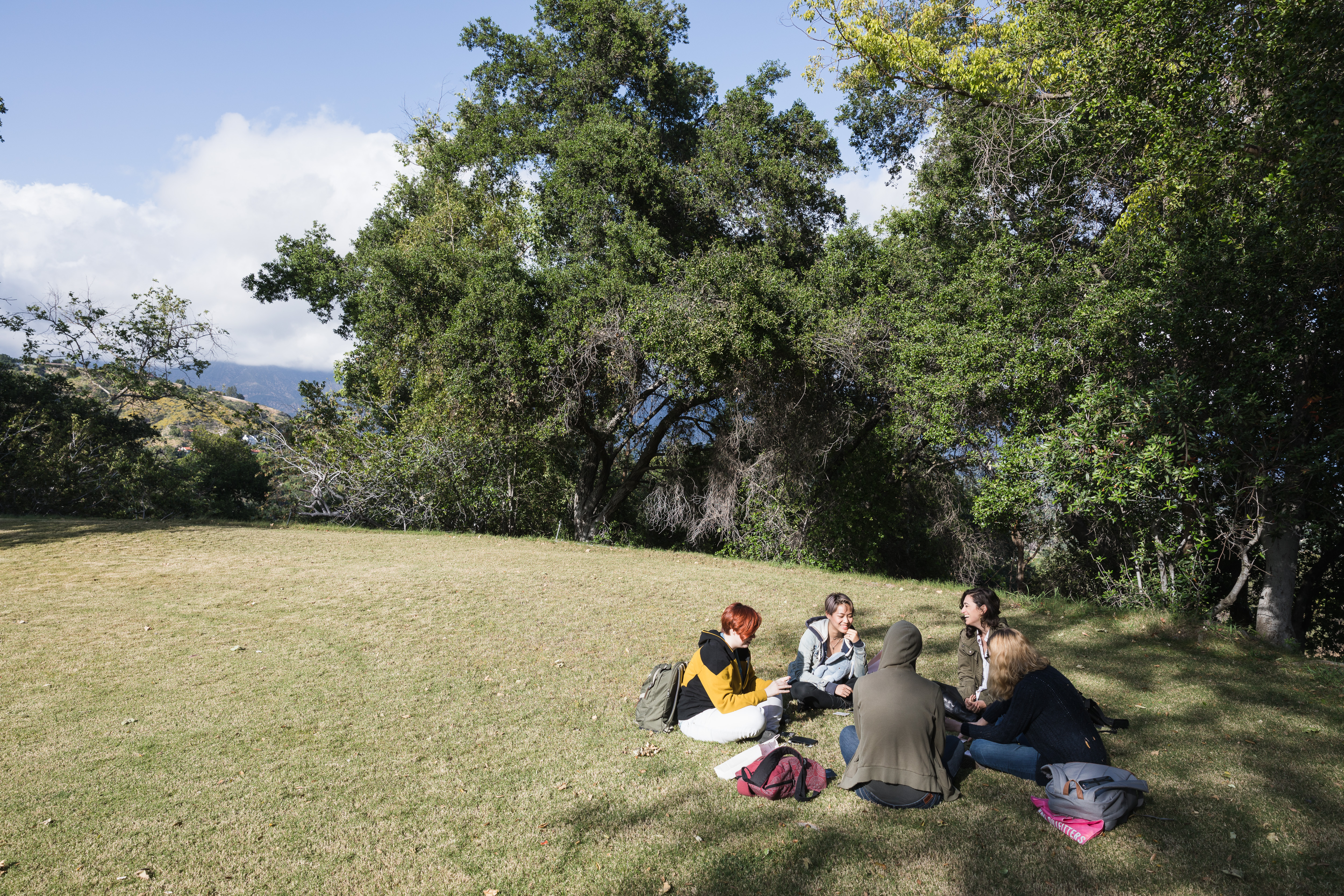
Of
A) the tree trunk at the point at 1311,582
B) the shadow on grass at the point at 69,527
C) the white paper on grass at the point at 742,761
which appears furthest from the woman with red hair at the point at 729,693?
the shadow on grass at the point at 69,527

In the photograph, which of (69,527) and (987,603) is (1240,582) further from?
(69,527)

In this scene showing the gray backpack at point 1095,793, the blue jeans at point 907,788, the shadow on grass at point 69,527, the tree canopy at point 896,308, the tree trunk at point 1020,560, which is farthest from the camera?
the tree trunk at point 1020,560

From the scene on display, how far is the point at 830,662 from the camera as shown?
21.6 ft

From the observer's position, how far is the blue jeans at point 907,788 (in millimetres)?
4695

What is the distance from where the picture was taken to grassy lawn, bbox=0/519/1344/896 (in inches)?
158

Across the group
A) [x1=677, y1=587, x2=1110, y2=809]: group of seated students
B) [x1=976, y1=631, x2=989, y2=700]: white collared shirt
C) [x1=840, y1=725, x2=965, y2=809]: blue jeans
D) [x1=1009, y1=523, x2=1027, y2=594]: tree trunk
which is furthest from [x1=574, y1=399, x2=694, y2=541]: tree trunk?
[x1=840, y1=725, x2=965, y2=809]: blue jeans

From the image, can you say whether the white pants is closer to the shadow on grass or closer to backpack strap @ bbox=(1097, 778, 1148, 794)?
backpack strap @ bbox=(1097, 778, 1148, 794)

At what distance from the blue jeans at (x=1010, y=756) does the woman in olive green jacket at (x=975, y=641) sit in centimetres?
85

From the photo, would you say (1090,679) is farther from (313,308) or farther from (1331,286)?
(313,308)

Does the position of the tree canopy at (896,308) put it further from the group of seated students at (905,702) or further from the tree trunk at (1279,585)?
the group of seated students at (905,702)

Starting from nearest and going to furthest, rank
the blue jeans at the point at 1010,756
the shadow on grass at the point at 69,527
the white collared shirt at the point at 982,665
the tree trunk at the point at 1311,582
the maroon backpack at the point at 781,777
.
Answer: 1. the maroon backpack at the point at 781,777
2. the blue jeans at the point at 1010,756
3. the white collared shirt at the point at 982,665
4. the tree trunk at the point at 1311,582
5. the shadow on grass at the point at 69,527

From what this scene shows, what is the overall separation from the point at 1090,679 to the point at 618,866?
6.06 m

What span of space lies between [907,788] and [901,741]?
0.30 metres

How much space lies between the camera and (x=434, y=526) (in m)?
19.7
